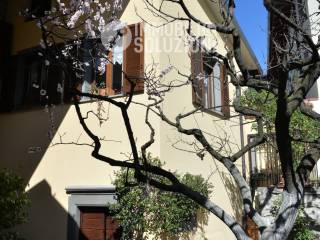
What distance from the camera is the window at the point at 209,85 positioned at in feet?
32.5

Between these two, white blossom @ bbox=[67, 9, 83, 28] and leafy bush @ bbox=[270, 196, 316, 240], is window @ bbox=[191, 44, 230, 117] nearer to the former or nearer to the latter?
white blossom @ bbox=[67, 9, 83, 28]

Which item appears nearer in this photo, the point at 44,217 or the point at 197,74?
the point at 44,217

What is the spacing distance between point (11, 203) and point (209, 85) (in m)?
5.70

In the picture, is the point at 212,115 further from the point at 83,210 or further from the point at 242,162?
the point at 83,210

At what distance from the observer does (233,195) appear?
Result: 11664 mm

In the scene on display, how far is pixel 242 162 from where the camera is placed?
42.0 ft

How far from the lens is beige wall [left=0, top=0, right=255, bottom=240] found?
8.58 metres

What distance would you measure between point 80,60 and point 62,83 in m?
0.76

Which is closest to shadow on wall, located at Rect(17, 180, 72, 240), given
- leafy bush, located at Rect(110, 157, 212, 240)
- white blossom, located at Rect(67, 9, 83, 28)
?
leafy bush, located at Rect(110, 157, 212, 240)

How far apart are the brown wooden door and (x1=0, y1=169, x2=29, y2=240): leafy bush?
1.19 meters

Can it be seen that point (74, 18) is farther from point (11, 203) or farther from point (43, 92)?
point (11, 203)

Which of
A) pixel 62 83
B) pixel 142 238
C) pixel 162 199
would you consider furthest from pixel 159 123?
pixel 62 83

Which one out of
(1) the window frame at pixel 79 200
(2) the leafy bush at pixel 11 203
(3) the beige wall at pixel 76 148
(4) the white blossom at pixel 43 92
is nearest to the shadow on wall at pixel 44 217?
(3) the beige wall at pixel 76 148

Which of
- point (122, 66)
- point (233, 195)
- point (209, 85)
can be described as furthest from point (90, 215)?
point (209, 85)
